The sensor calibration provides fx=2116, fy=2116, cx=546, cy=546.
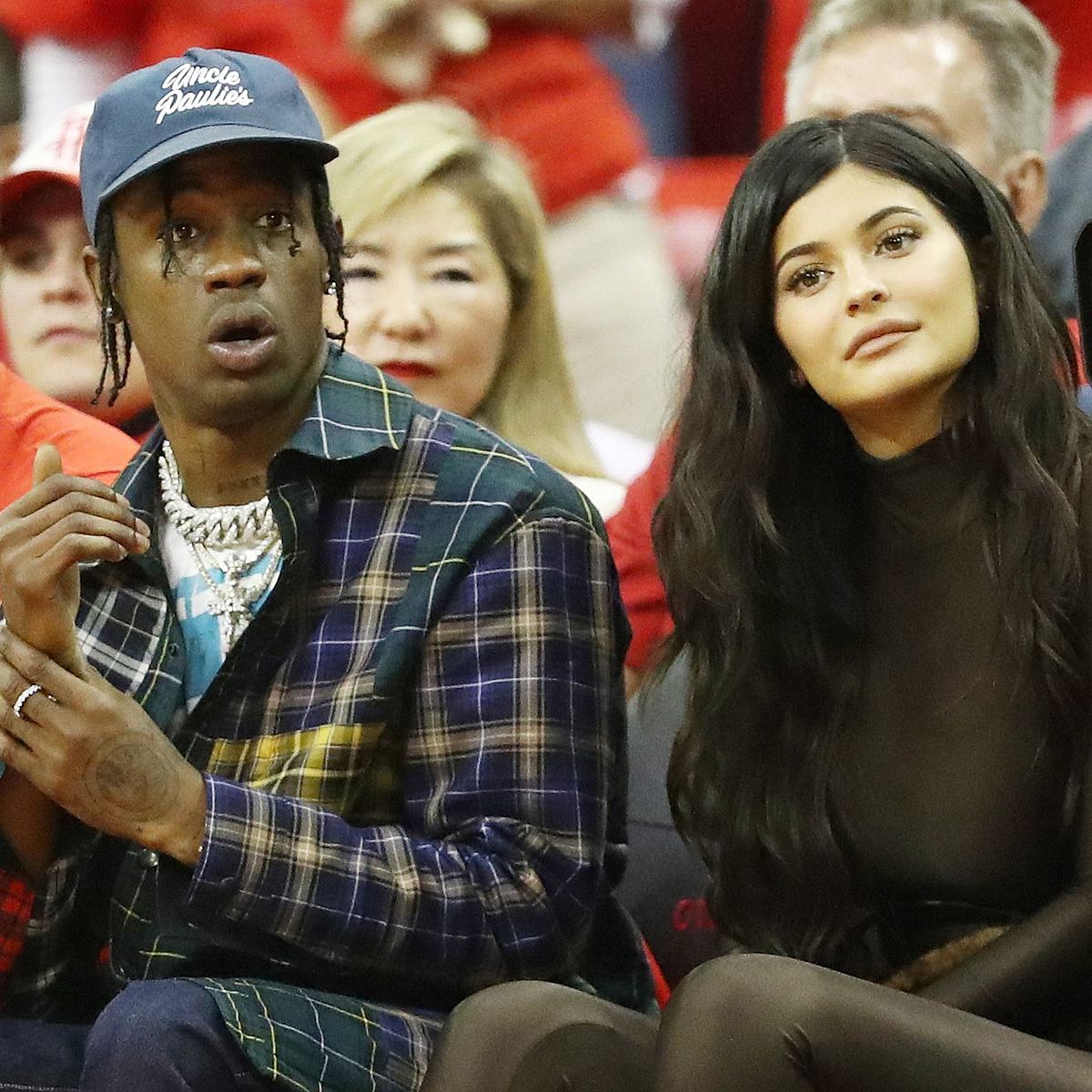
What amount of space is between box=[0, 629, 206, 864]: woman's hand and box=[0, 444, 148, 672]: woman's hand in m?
0.02

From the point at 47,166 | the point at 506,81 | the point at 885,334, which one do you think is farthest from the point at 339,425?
the point at 506,81

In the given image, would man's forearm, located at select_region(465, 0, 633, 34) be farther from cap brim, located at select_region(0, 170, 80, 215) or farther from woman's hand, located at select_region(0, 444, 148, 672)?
woman's hand, located at select_region(0, 444, 148, 672)

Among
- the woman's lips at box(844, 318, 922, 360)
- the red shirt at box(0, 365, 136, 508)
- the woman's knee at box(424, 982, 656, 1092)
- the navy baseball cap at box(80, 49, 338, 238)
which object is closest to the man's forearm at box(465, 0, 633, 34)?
the red shirt at box(0, 365, 136, 508)

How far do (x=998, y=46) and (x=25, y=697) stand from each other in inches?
60.0

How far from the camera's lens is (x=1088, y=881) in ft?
5.30

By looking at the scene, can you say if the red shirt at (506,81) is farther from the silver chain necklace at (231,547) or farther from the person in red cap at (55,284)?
the silver chain necklace at (231,547)

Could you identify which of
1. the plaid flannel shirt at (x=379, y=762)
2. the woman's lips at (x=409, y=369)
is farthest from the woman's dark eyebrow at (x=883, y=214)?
the woman's lips at (x=409, y=369)

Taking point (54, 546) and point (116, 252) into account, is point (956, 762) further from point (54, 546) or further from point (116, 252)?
point (116, 252)

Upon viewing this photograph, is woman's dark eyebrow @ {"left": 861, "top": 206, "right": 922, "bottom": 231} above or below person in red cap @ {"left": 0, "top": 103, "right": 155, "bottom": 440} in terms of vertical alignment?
above

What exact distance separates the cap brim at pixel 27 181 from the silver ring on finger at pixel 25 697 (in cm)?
97

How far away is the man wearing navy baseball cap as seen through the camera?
164cm

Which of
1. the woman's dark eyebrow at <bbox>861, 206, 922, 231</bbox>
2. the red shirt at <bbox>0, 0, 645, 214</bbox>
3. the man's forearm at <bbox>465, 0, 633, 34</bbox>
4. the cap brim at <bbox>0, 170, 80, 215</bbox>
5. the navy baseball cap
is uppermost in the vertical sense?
the man's forearm at <bbox>465, 0, 633, 34</bbox>

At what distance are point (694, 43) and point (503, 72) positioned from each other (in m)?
0.31

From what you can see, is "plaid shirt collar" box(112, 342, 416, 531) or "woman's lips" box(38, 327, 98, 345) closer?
"plaid shirt collar" box(112, 342, 416, 531)
